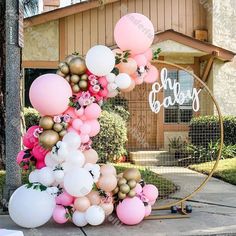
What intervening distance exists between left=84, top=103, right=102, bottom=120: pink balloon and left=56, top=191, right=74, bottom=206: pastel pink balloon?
1.00 meters

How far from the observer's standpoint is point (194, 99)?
7.05 meters

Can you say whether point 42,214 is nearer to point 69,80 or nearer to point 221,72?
point 69,80

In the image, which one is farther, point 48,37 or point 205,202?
point 48,37

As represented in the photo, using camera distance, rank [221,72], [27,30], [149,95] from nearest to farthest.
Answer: [149,95], [27,30], [221,72]

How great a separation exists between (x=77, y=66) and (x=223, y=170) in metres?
6.29

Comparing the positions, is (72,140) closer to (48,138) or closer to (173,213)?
(48,138)

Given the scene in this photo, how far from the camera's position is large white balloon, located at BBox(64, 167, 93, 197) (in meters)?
5.82

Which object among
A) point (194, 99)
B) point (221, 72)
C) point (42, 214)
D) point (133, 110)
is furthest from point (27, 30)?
point (42, 214)

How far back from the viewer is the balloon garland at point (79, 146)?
589cm

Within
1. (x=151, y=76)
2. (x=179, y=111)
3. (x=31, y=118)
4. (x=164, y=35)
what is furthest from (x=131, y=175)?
(x=164, y=35)

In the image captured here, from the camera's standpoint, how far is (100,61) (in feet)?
19.7

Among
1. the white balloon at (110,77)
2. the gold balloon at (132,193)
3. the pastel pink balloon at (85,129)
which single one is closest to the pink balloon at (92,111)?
the pastel pink balloon at (85,129)

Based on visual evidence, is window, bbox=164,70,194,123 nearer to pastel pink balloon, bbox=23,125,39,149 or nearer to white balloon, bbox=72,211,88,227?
pastel pink balloon, bbox=23,125,39,149

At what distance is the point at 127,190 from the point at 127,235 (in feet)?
2.19
